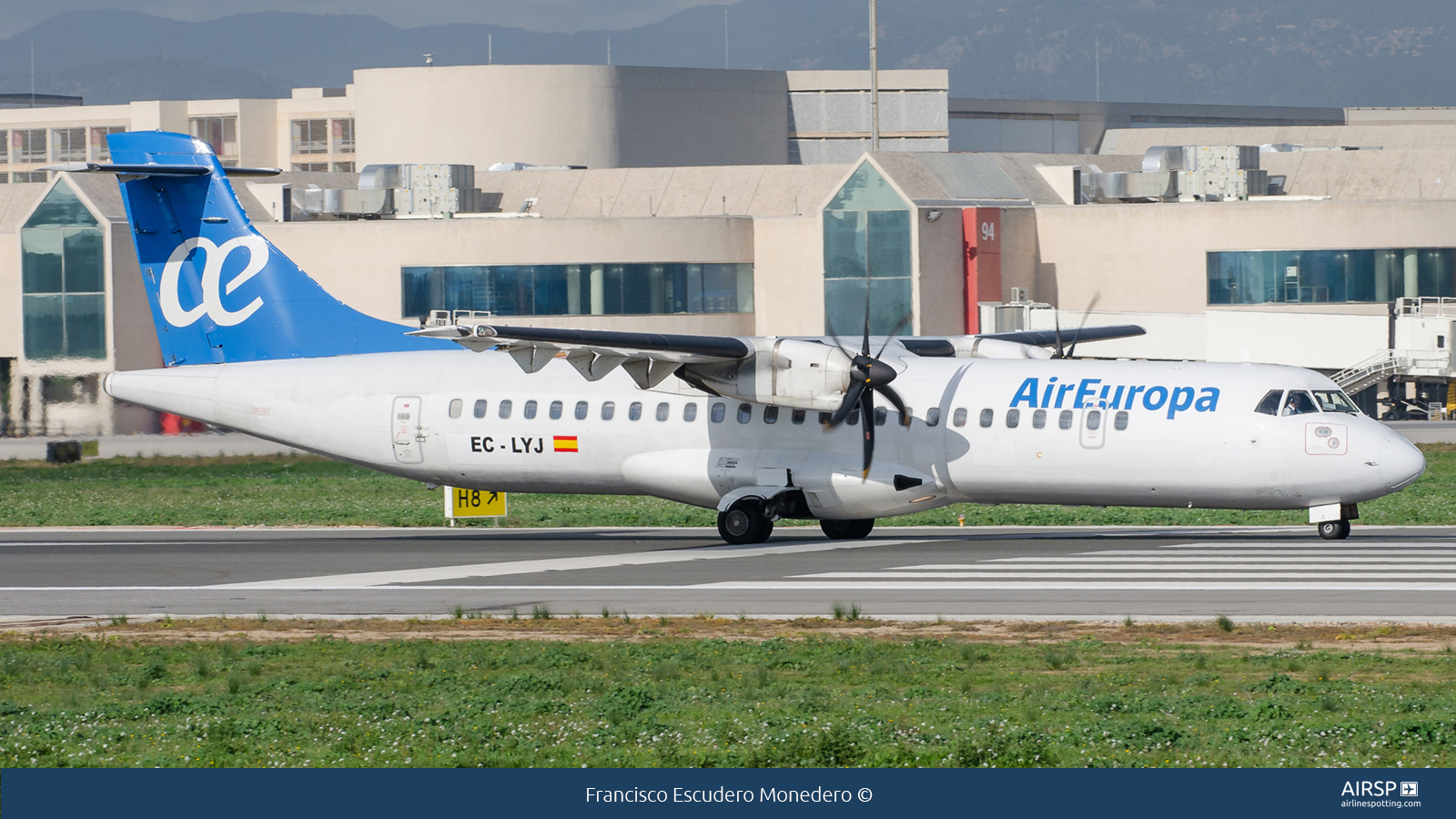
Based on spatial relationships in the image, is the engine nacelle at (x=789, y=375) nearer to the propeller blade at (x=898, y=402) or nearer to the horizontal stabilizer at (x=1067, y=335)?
the propeller blade at (x=898, y=402)

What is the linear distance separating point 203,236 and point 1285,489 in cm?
1972

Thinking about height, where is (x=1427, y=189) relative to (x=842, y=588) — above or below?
above

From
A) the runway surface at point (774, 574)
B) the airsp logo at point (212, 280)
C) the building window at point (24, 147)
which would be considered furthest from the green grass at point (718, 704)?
the building window at point (24, 147)

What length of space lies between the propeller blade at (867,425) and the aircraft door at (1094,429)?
3.31m

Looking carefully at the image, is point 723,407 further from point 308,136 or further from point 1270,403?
point 308,136

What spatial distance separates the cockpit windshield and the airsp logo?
18.6 m

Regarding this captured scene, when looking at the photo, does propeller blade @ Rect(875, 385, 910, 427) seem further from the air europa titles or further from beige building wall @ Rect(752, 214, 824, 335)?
beige building wall @ Rect(752, 214, 824, 335)

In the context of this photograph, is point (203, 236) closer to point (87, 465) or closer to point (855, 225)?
point (87, 465)

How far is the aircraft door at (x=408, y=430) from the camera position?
2931 cm

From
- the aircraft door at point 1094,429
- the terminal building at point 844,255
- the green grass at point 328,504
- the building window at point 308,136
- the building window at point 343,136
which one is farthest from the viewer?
the building window at point 308,136

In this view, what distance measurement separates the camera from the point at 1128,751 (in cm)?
1182

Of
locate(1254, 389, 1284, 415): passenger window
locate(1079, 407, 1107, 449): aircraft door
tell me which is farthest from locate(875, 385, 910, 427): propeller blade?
locate(1254, 389, 1284, 415): passenger window

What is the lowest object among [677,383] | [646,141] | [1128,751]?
[1128,751]

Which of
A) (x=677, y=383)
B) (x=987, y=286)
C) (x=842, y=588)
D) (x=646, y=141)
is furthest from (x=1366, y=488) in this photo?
(x=646, y=141)
